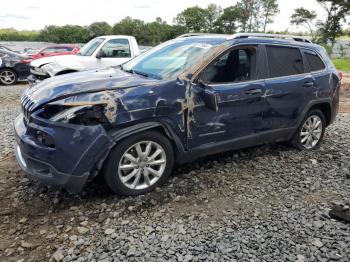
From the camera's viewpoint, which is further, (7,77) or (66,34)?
(66,34)

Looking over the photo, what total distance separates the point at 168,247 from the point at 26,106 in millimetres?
2101

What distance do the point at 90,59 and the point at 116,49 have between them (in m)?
0.85

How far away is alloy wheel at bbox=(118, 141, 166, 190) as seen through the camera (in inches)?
150

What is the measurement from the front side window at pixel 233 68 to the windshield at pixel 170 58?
0.20 m

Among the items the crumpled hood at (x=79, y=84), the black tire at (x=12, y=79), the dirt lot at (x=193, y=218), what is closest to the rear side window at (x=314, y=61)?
the dirt lot at (x=193, y=218)

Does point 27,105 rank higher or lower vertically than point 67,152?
higher

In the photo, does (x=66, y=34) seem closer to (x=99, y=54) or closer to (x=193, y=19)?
(x=193, y=19)

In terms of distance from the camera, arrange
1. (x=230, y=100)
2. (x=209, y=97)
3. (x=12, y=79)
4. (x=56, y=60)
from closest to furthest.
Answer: (x=209, y=97), (x=230, y=100), (x=56, y=60), (x=12, y=79)

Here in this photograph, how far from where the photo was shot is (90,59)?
9719 millimetres

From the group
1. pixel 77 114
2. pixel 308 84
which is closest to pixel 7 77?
pixel 77 114

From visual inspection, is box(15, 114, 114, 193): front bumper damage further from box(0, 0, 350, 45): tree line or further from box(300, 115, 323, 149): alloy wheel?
box(0, 0, 350, 45): tree line

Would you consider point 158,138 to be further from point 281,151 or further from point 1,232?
point 281,151

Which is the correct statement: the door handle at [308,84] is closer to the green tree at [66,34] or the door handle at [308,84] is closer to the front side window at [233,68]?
the front side window at [233,68]

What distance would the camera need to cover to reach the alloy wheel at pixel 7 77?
13.0 metres
